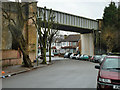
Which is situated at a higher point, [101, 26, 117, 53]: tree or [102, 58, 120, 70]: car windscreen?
[101, 26, 117, 53]: tree

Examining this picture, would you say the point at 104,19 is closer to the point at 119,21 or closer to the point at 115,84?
the point at 119,21

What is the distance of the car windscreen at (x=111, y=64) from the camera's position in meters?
7.51

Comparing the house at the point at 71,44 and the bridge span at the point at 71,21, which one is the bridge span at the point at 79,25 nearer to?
the bridge span at the point at 71,21

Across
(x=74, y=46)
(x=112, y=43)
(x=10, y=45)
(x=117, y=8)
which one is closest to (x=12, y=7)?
(x=10, y=45)

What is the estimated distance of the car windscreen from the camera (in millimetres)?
7510

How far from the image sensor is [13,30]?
19594 millimetres

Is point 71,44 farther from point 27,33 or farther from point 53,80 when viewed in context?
point 53,80

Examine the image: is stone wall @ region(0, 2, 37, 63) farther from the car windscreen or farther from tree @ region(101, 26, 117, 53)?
tree @ region(101, 26, 117, 53)

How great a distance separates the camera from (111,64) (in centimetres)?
774

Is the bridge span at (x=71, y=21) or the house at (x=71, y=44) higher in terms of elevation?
the bridge span at (x=71, y=21)

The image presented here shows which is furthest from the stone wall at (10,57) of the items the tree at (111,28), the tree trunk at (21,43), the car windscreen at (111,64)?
the tree at (111,28)

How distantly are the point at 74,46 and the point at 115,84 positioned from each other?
241 ft

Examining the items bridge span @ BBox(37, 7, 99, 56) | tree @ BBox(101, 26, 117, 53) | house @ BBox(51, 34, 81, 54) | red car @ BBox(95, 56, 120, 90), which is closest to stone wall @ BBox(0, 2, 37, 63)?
bridge span @ BBox(37, 7, 99, 56)

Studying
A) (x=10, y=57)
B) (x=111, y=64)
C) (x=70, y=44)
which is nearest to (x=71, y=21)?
(x=10, y=57)
